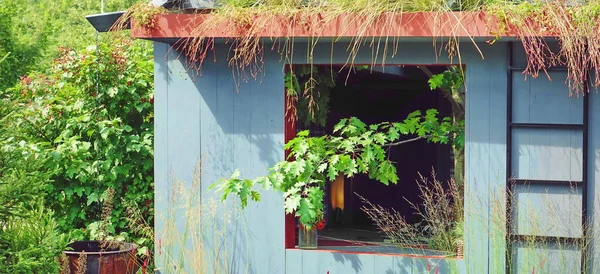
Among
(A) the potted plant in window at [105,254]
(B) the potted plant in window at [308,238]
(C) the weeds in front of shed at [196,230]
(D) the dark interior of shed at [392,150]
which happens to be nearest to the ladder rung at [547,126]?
(B) the potted plant in window at [308,238]

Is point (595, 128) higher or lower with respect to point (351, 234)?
higher

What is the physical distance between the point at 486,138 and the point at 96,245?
130 inches

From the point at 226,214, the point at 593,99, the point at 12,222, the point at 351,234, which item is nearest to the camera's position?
the point at 12,222

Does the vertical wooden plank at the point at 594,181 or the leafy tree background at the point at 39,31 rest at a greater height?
the leafy tree background at the point at 39,31

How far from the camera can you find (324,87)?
7.48m

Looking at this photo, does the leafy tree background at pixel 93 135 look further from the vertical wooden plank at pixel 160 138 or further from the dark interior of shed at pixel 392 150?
the dark interior of shed at pixel 392 150

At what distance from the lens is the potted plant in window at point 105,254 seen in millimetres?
6754

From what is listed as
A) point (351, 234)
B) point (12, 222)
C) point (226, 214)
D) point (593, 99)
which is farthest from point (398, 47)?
point (12, 222)

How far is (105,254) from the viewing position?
267 inches

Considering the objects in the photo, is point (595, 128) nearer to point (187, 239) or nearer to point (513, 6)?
point (513, 6)

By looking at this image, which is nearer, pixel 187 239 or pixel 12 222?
pixel 12 222

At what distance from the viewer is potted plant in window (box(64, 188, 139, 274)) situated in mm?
6754

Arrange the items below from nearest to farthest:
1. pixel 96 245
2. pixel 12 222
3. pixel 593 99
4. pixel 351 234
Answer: pixel 12 222, pixel 593 99, pixel 96 245, pixel 351 234

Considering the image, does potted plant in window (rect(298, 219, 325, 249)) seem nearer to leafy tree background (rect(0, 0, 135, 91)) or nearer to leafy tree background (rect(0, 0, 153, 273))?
leafy tree background (rect(0, 0, 153, 273))
